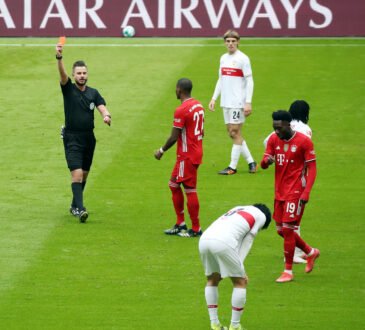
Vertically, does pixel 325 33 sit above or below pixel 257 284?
above

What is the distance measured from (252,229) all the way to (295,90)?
56.7ft

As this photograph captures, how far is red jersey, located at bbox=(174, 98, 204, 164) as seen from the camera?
1642 centimetres

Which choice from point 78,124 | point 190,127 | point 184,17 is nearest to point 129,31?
point 184,17

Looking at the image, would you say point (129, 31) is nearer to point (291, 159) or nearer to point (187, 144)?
point (187, 144)

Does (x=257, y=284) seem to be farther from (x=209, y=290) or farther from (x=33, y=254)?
(x=33, y=254)

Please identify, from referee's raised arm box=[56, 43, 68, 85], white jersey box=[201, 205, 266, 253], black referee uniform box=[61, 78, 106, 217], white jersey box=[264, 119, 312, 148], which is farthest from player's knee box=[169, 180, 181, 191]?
white jersey box=[201, 205, 266, 253]

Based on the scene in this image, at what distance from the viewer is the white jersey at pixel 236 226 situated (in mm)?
12195

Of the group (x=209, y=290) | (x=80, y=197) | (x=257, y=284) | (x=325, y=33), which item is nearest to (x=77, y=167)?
(x=80, y=197)

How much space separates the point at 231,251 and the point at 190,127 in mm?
4614

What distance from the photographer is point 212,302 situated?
1245cm

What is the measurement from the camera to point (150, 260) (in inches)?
621

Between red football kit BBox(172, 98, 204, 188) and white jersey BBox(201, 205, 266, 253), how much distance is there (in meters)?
3.91

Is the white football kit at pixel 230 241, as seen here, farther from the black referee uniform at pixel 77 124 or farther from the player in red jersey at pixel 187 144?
the black referee uniform at pixel 77 124

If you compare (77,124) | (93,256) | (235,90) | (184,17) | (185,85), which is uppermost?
(184,17)
